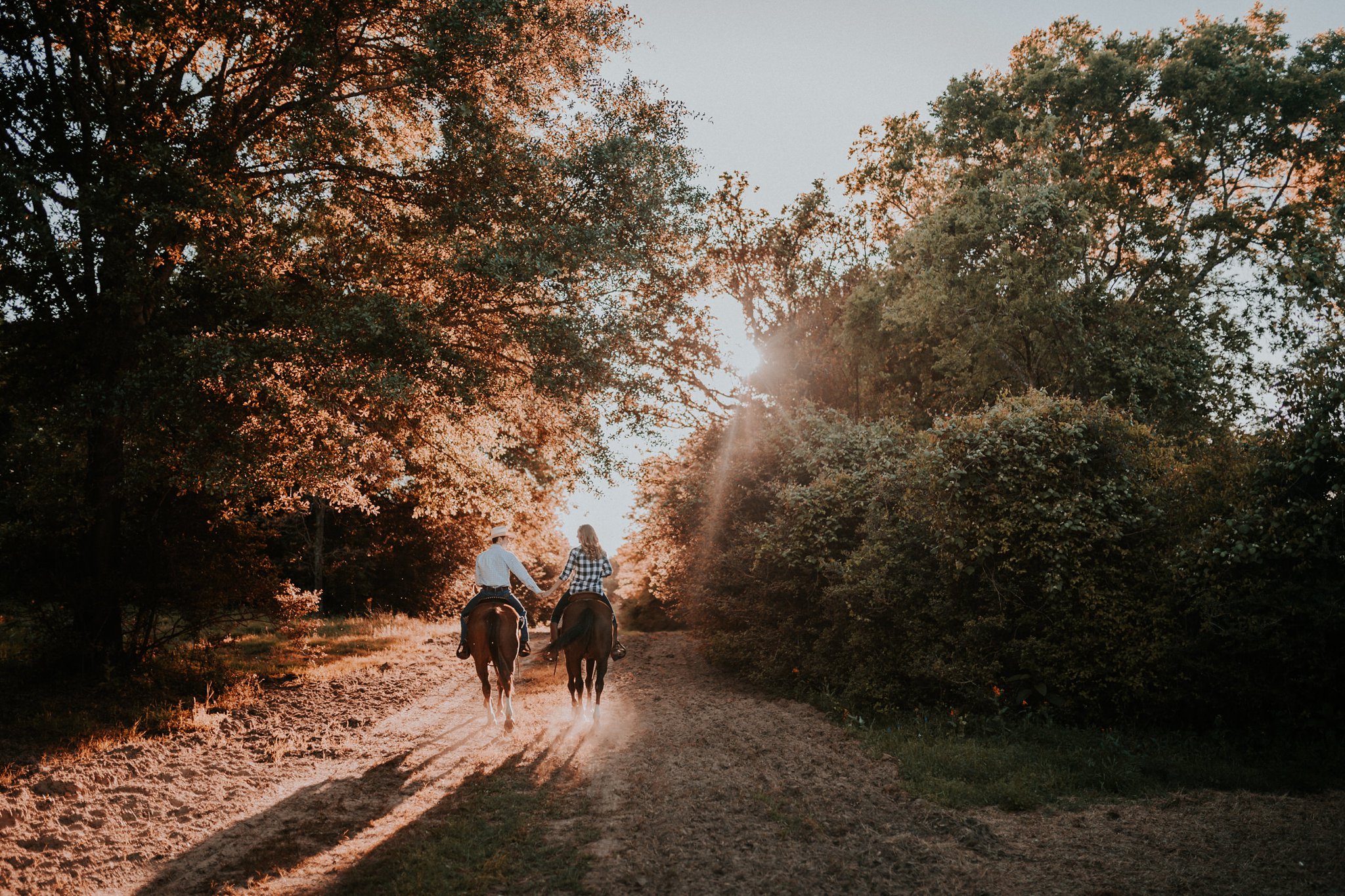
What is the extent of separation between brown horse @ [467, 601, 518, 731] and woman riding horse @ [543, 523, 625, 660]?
0.58 metres

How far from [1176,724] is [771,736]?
4.71m

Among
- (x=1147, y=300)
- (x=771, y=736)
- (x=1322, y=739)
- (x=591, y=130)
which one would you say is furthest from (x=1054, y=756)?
(x=1147, y=300)

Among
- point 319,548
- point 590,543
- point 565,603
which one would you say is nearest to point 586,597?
point 565,603

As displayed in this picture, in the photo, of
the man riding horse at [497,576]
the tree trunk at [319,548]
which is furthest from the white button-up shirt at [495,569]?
the tree trunk at [319,548]

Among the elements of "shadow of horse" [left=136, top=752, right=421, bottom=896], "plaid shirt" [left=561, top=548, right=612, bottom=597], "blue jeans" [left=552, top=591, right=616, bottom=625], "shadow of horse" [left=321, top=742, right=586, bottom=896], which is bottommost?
"shadow of horse" [left=136, top=752, right=421, bottom=896]

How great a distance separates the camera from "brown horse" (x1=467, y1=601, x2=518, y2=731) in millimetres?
10195

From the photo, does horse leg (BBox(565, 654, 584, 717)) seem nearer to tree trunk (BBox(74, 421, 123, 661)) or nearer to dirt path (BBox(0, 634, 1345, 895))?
dirt path (BBox(0, 634, 1345, 895))

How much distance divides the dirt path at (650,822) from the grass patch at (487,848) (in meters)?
0.13

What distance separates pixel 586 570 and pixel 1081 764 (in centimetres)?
631

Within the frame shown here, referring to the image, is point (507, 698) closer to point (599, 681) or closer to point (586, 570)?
point (599, 681)

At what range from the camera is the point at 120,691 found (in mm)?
10578

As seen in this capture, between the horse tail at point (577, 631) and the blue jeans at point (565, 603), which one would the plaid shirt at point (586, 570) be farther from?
the horse tail at point (577, 631)

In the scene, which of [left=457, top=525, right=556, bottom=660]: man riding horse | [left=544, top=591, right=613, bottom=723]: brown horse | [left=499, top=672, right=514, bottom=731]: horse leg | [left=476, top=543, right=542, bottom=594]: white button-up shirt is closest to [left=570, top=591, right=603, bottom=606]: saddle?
[left=544, top=591, right=613, bottom=723]: brown horse

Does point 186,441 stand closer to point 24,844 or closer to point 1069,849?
point 24,844
